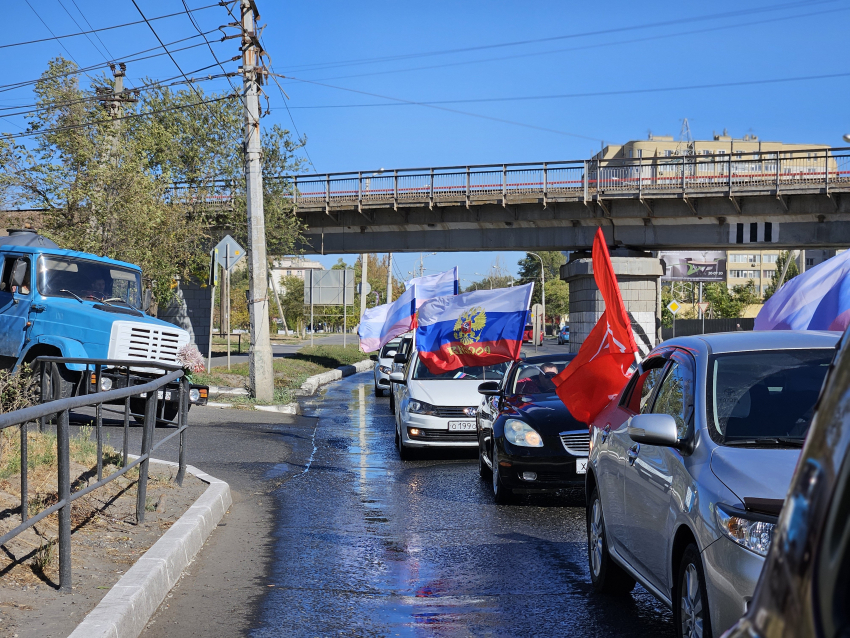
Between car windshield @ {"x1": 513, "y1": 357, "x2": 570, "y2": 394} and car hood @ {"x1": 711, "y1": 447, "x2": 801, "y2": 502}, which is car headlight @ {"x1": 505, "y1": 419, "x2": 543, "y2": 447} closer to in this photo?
car windshield @ {"x1": 513, "y1": 357, "x2": 570, "y2": 394}

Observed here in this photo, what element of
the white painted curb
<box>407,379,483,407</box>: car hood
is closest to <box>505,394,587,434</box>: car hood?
<box>407,379,483,407</box>: car hood

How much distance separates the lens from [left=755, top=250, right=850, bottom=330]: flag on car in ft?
31.1

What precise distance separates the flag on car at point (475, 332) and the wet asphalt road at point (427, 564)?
2465mm

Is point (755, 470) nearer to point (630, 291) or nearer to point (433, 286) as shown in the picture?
point (433, 286)

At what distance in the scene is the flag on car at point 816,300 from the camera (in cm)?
949

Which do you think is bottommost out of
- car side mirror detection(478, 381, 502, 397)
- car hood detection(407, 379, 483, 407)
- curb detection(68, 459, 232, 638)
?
curb detection(68, 459, 232, 638)

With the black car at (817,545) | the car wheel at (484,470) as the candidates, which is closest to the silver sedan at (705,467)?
the black car at (817,545)

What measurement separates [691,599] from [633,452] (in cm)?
121

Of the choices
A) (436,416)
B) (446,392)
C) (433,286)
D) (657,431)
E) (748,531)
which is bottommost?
(436,416)

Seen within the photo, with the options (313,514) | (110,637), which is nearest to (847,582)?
(110,637)

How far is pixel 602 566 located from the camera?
19.3 ft

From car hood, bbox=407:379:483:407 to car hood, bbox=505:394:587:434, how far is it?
2824 mm

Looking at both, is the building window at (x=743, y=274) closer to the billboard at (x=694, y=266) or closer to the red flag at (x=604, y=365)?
the billboard at (x=694, y=266)

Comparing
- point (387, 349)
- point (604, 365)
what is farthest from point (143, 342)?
point (387, 349)
